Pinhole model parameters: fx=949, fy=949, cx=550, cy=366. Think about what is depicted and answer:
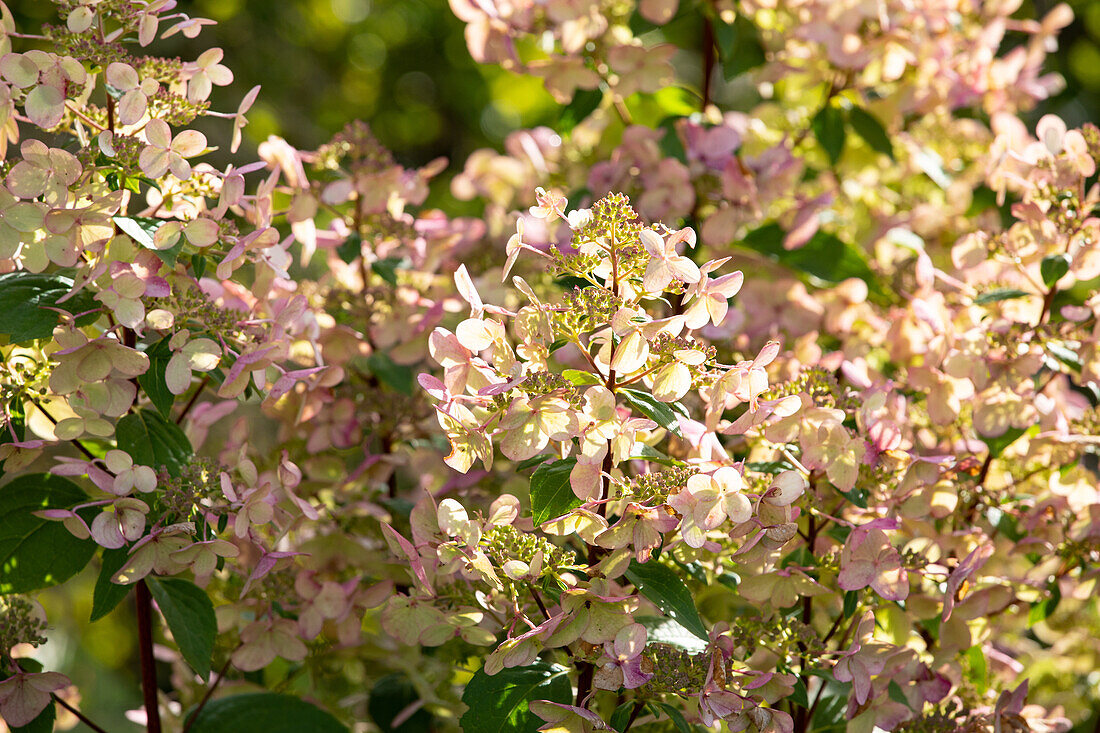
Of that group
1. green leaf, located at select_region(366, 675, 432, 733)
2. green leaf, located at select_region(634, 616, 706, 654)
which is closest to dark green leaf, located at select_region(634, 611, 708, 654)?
green leaf, located at select_region(634, 616, 706, 654)

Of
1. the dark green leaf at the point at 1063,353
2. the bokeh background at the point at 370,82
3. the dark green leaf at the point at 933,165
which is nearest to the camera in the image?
the dark green leaf at the point at 1063,353

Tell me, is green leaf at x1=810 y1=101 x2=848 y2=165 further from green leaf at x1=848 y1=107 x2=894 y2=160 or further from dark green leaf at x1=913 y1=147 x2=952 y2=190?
dark green leaf at x1=913 y1=147 x2=952 y2=190

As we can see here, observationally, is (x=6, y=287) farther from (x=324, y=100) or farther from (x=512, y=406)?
(x=324, y=100)

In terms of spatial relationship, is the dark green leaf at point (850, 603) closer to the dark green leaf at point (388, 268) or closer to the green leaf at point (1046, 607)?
the green leaf at point (1046, 607)

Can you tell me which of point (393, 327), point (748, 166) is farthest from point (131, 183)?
point (748, 166)

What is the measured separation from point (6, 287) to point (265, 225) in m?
0.19

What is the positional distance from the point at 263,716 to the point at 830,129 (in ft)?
2.91

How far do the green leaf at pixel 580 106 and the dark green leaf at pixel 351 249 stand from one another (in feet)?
0.92

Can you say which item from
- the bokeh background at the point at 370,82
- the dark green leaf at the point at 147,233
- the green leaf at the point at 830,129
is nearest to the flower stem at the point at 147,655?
the dark green leaf at the point at 147,233

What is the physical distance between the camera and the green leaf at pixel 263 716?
87 centimetres

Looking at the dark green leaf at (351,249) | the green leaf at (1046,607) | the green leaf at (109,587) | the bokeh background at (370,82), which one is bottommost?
the bokeh background at (370,82)

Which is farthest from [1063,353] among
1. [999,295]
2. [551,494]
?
[551,494]

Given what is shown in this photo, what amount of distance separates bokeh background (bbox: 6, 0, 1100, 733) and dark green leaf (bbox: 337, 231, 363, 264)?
2.07 meters

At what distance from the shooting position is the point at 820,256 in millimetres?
1099
